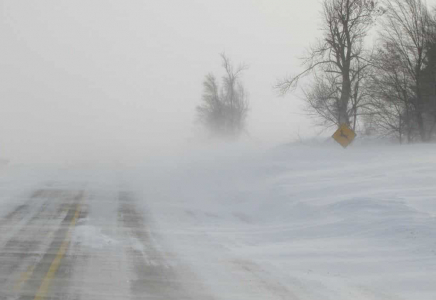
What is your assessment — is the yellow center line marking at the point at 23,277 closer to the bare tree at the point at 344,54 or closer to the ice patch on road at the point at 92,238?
the ice patch on road at the point at 92,238

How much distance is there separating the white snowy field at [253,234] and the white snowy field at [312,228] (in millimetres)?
30

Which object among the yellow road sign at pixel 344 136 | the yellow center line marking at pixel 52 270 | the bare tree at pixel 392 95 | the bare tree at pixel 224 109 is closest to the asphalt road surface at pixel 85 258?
the yellow center line marking at pixel 52 270

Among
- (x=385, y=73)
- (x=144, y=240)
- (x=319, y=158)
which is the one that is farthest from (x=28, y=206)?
(x=385, y=73)

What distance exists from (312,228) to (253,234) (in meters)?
1.42

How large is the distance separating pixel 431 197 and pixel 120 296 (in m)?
8.51

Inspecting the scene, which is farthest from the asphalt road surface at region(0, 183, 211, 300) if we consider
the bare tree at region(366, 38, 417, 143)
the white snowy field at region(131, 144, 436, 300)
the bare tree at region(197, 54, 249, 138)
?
the bare tree at region(197, 54, 249, 138)

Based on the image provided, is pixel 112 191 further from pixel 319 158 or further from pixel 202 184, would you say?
pixel 319 158

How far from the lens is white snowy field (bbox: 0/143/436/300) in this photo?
764 cm

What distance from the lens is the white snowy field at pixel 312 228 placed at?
786cm

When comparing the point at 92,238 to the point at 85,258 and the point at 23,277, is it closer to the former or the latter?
the point at 85,258

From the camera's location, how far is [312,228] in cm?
1222

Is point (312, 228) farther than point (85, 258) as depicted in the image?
Yes

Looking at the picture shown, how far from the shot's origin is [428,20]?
95.7 feet

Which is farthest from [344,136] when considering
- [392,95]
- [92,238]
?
[92,238]
